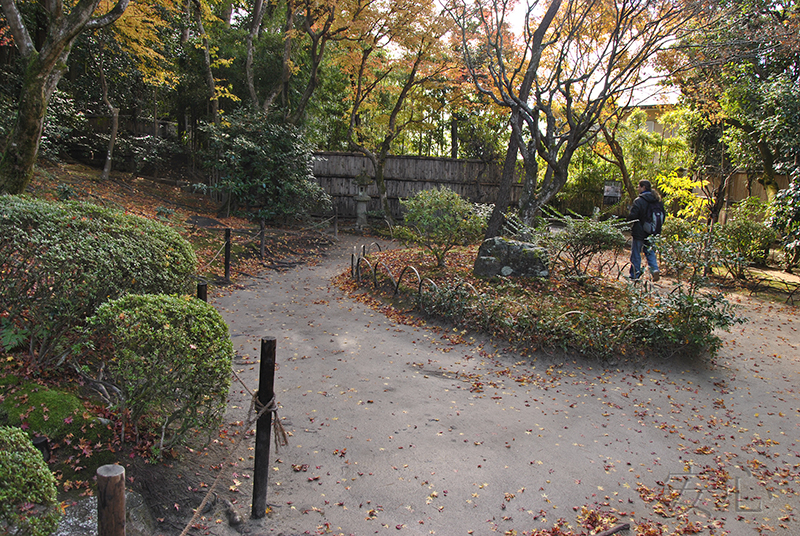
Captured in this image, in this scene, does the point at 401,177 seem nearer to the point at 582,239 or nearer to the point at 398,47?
the point at 398,47

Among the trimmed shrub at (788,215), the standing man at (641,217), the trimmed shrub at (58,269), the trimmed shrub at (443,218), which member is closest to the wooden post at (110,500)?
the trimmed shrub at (58,269)

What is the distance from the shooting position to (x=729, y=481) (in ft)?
12.1

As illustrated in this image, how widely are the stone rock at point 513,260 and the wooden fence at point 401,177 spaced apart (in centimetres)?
773

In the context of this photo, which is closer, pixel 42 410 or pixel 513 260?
pixel 42 410

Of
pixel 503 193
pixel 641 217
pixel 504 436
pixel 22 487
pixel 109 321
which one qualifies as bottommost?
pixel 504 436

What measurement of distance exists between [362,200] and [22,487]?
1313 centimetres

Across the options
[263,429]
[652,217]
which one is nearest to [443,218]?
[652,217]

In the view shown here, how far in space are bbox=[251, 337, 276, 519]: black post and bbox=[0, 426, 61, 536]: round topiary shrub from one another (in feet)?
3.51

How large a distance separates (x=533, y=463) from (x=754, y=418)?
2.58 m

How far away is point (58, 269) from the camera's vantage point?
3518mm

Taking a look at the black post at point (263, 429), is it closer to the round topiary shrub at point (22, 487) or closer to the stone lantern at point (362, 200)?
the round topiary shrub at point (22, 487)

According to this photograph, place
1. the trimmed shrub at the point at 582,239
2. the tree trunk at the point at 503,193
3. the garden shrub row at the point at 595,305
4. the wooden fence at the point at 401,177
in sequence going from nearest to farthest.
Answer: the garden shrub row at the point at 595,305 < the trimmed shrub at the point at 582,239 < the tree trunk at the point at 503,193 < the wooden fence at the point at 401,177

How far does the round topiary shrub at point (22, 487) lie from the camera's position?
1935mm

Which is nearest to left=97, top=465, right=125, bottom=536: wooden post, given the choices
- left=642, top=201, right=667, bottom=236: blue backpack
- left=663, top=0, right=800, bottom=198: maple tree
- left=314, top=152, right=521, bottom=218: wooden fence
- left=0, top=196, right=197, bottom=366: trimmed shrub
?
left=0, top=196, right=197, bottom=366: trimmed shrub
